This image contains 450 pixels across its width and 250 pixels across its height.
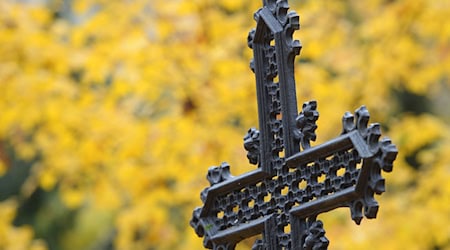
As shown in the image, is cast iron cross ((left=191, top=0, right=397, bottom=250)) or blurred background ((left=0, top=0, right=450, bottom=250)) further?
blurred background ((left=0, top=0, right=450, bottom=250))

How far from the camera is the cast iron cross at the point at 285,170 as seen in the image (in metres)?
1.64

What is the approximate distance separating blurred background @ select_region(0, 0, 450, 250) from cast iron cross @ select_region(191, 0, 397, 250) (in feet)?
10.1

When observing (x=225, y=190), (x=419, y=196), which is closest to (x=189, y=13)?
(x=419, y=196)

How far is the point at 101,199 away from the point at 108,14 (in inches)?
43.4

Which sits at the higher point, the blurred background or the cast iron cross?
the blurred background

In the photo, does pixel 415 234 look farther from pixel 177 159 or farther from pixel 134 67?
pixel 134 67

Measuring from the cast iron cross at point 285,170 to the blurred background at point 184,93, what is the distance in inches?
121

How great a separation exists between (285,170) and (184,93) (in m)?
3.40

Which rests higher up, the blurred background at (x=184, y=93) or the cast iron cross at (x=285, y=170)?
the blurred background at (x=184, y=93)

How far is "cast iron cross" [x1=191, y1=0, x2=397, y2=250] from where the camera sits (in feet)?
5.37

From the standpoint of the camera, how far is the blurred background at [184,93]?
5191 millimetres

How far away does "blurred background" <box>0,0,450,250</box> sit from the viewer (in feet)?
17.0

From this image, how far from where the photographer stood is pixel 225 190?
80.0 inches

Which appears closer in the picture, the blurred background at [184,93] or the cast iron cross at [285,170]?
the cast iron cross at [285,170]
